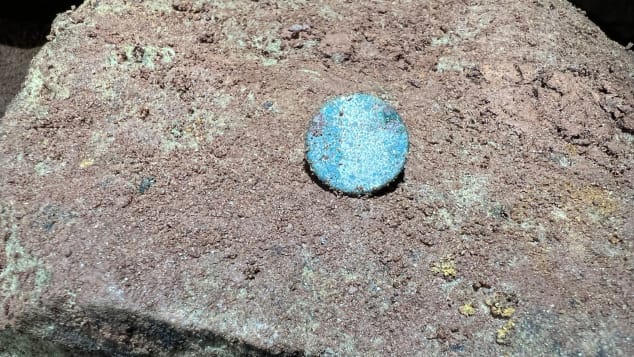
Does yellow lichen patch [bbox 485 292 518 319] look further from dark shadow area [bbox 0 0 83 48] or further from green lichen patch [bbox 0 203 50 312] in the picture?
dark shadow area [bbox 0 0 83 48]

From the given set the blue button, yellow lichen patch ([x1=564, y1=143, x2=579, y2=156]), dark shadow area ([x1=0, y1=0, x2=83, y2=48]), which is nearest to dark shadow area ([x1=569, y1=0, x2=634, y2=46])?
yellow lichen patch ([x1=564, y1=143, x2=579, y2=156])

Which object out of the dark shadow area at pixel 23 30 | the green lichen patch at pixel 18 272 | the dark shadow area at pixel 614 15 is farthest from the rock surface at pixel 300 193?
the dark shadow area at pixel 23 30

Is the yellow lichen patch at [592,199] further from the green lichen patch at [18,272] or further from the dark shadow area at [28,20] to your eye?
the dark shadow area at [28,20]

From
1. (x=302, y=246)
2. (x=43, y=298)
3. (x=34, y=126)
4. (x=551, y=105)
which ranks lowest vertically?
(x=43, y=298)

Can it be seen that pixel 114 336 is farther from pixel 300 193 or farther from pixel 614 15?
pixel 614 15

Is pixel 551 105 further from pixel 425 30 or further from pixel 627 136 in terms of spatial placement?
pixel 425 30

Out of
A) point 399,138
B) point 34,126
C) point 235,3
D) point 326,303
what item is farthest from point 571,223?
point 34,126

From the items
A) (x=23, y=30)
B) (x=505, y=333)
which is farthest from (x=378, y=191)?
(x=23, y=30)
